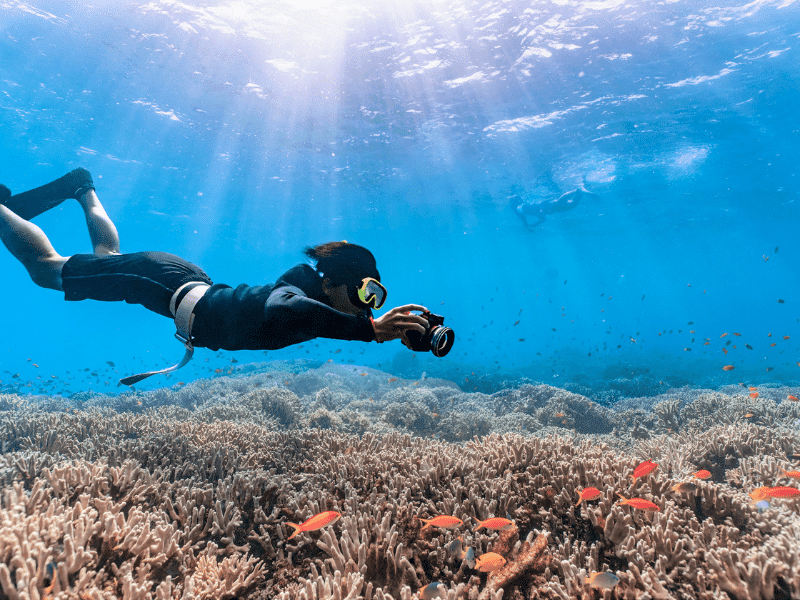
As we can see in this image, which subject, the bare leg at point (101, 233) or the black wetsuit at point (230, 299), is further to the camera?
the bare leg at point (101, 233)

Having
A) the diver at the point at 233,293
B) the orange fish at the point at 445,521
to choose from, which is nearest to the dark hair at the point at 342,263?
the diver at the point at 233,293

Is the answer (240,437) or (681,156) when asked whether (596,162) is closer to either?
(681,156)

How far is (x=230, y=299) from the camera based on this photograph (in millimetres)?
2883

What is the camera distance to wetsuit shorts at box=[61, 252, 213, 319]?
10.9 feet

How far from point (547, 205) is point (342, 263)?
33728 millimetres

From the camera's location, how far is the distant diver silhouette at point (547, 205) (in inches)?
1179

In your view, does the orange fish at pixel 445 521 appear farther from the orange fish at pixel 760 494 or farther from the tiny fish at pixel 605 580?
the orange fish at pixel 760 494

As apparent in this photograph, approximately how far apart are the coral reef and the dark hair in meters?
1.98

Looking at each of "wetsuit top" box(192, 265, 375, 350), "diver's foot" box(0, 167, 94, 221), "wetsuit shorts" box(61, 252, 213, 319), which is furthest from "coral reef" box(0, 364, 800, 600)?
"diver's foot" box(0, 167, 94, 221)

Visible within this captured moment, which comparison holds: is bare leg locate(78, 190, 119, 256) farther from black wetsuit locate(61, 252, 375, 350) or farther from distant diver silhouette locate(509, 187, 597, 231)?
distant diver silhouette locate(509, 187, 597, 231)

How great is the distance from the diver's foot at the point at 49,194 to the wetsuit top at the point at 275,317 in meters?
3.43

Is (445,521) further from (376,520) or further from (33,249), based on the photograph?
(33,249)

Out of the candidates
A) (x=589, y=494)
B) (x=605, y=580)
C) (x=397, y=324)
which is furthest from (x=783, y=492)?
(x=397, y=324)

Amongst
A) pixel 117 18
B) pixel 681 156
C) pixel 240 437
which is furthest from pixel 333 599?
pixel 681 156
